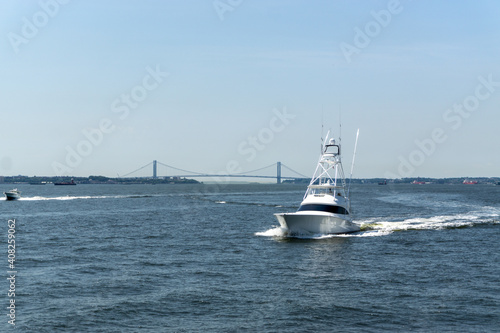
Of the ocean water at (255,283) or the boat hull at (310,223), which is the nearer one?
the ocean water at (255,283)

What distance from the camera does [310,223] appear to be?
151ft

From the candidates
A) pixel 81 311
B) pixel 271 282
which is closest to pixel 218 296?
pixel 271 282

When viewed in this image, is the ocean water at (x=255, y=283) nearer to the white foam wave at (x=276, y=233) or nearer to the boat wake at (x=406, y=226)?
the white foam wave at (x=276, y=233)

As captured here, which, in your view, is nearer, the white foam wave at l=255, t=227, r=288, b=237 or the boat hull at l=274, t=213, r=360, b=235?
the boat hull at l=274, t=213, r=360, b=235

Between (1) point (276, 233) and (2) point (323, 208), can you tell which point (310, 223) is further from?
(1) point (276, 233)

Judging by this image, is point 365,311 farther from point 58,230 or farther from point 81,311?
point 58,230

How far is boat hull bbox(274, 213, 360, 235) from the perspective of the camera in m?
45.8

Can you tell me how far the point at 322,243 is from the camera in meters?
44.0

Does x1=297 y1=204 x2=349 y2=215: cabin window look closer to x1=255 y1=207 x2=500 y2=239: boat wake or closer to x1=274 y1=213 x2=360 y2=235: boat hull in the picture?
x1=274 y1=213 x2=360 y2=235: boat hull

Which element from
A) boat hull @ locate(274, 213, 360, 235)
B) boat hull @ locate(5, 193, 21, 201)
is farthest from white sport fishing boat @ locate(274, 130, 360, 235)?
boat hull @ locate(5, 193, 21, 201)

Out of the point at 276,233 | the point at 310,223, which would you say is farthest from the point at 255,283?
the point at 276,233

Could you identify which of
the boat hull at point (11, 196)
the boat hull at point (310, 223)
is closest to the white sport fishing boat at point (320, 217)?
the boat hull at point (310, 223)

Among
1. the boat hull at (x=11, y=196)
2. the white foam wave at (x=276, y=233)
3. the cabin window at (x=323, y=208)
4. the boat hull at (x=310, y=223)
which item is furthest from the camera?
the boat hull at (x=11, y=196)

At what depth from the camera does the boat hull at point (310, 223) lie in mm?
45750
